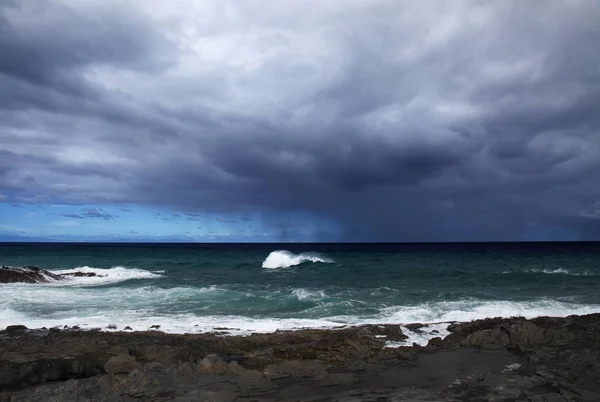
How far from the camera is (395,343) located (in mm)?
11492

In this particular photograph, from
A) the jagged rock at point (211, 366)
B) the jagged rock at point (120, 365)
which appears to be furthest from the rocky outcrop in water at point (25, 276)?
the jagged rock at point (211, 366)

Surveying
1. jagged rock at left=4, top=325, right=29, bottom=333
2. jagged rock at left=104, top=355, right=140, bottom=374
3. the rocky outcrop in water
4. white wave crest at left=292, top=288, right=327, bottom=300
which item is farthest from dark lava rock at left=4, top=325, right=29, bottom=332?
the rocky outcrop in water

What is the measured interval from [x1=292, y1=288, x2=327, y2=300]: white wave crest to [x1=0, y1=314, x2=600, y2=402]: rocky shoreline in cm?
812

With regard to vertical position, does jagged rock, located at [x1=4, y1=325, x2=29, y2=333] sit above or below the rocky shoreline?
below

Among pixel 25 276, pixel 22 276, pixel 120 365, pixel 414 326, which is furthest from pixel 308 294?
pixel 22 276

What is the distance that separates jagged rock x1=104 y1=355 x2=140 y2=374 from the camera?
8747 millimetres

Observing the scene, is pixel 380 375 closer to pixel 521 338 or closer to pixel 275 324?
pixel 521 338

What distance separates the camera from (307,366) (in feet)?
28.3

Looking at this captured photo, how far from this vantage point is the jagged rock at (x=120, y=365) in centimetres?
875

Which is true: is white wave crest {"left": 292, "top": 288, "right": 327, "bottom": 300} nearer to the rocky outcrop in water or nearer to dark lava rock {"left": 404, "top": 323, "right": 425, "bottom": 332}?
dark lava rock {"left": 404, "top": 323, "right": 425, "bottom": 332}

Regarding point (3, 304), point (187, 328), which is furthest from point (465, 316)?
point (3, 304)

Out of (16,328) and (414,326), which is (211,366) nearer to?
(414,326)

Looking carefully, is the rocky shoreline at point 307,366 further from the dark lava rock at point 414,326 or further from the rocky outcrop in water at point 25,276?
the rocky outcrop in water at point 25,276

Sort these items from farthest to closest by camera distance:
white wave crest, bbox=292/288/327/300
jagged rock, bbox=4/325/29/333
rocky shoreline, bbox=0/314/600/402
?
1. white wave crest, bbox=292/288/327/300
2. jagged rock, bbox=4/325/29/333
3. rocky shoreline, bbox=0/314/600/402
